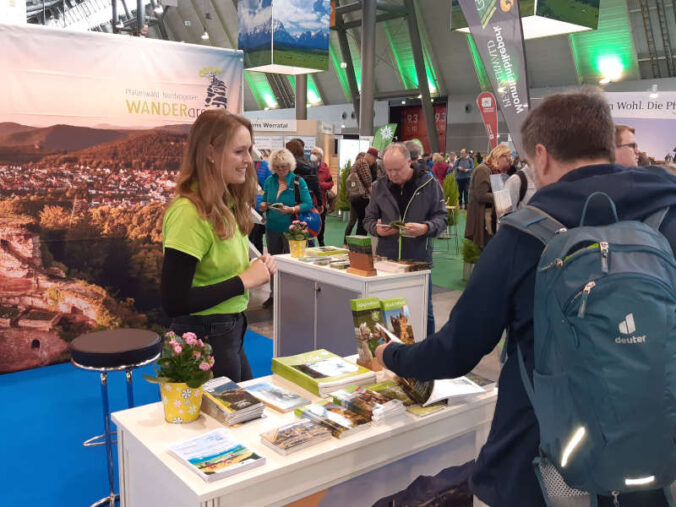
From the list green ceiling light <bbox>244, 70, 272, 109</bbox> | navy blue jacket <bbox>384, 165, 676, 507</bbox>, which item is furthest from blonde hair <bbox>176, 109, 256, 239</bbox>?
green ceiling light <bbox>244, 70, 272, 109</bbox>

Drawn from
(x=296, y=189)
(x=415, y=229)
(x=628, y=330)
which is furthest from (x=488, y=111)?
(x=628, y=330)

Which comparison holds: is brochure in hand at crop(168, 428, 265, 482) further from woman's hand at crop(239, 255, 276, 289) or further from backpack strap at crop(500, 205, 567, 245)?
backpack strap at crop(500, 205, 567, 245)

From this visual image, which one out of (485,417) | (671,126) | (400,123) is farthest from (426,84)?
(485,417)

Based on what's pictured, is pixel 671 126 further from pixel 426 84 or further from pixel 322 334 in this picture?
pixel 426 84

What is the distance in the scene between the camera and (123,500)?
5.49ft

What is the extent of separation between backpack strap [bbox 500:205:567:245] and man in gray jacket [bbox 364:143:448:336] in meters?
→ 2.64

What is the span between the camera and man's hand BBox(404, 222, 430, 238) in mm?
3795

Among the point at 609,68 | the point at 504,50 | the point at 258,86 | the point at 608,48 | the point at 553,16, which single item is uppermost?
the point at 258,86

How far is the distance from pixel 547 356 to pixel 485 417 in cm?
88

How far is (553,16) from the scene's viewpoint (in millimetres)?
4539

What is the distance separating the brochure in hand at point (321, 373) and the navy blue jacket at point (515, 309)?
544mm

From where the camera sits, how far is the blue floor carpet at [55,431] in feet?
9.06

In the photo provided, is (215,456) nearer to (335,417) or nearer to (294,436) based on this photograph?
(294,436)

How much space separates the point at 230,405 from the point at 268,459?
0.26m
